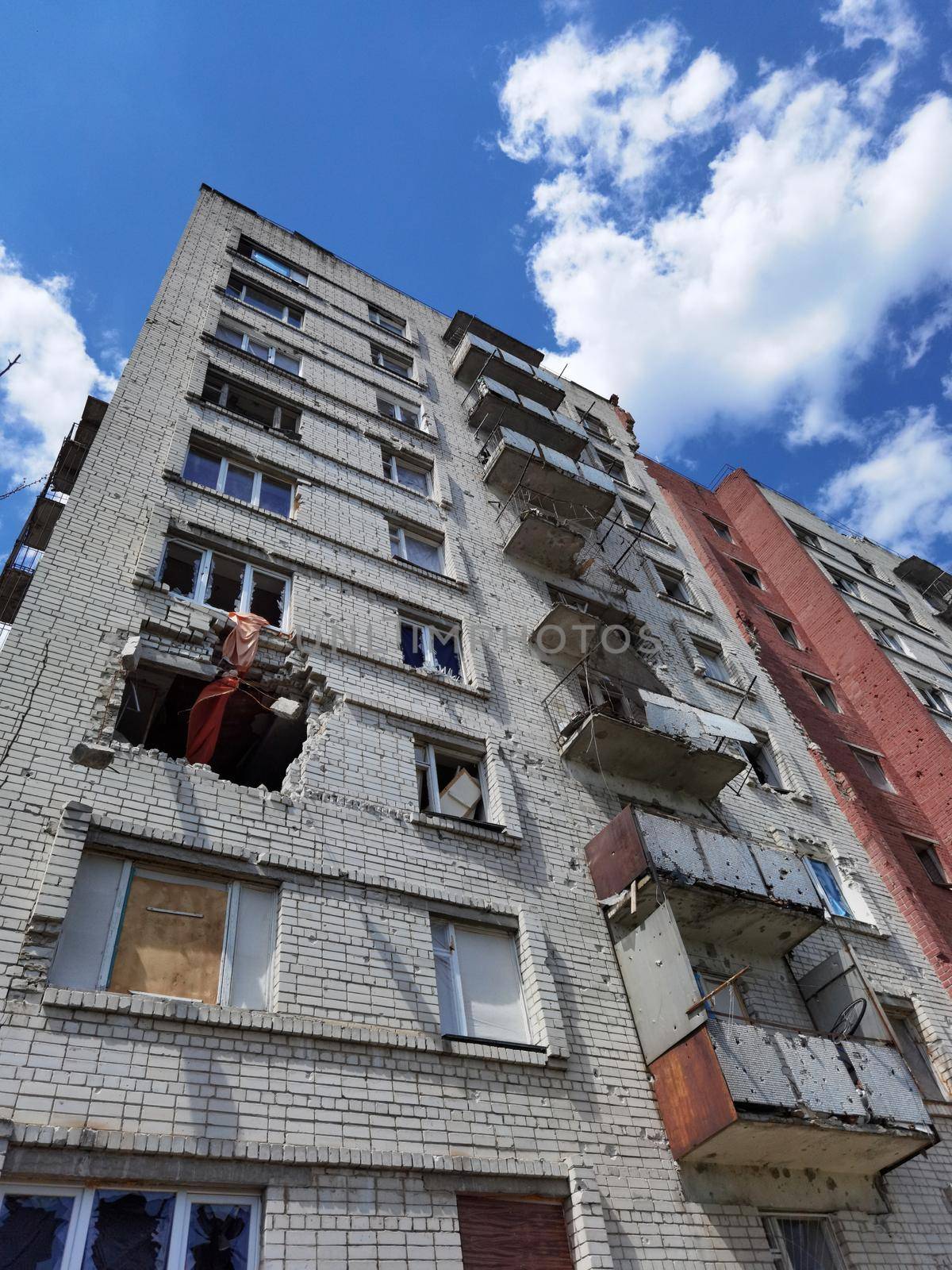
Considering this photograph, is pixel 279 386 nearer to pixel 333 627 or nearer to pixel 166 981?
pixel 333 627

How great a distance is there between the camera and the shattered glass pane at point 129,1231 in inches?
195

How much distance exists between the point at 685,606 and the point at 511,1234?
14.5 meters

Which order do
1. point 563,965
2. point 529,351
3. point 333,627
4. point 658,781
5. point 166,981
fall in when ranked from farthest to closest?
point 529,351
point 658,781
point 333,627
point 563,965
point 166,981

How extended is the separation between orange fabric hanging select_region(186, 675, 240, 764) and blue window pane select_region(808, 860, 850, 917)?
31.1ft

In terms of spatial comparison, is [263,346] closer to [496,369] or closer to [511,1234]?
[496,369]

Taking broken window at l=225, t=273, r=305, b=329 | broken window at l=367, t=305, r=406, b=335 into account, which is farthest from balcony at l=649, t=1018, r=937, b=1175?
broken window at l=367, t=305, r=406, b=335

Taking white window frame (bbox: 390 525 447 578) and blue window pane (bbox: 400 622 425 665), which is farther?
white window frame (bbox: 390 525 447 578)

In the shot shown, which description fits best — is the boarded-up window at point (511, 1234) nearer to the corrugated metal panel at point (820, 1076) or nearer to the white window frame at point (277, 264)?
the corrugated metal panel at point (820, 1076)

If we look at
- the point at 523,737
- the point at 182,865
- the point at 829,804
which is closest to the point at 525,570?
the point at 523,737

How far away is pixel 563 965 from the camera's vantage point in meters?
8.80

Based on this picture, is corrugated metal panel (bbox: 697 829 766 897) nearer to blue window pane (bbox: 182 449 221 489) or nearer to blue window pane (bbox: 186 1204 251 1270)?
blue window pane (bbox: 186 1204 251 1270)

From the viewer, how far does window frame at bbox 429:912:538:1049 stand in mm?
7660

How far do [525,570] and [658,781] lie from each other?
4.95 metres

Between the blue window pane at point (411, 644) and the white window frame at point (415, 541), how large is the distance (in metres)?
1.34
